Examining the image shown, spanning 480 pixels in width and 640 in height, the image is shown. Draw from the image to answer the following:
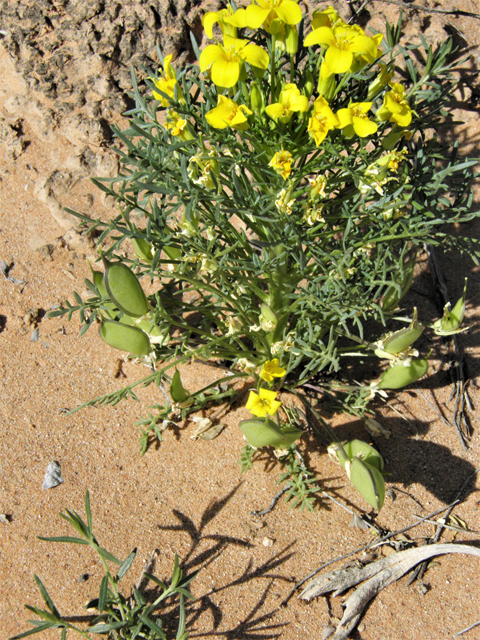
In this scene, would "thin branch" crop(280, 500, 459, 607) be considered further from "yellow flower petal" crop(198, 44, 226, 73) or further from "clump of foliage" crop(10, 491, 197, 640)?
"yellow flower petal" crop(198, 44, 226, 73)

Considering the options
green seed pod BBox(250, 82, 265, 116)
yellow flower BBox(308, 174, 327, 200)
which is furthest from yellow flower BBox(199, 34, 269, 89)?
yellow flower BBox(308, 174, 327, 200)

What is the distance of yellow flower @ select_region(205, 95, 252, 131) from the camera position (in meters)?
1.37

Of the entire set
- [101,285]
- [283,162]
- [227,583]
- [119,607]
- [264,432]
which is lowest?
[227,583]

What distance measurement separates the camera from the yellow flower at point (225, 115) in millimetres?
1366

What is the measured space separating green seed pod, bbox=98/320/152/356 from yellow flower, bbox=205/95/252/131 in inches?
27.7

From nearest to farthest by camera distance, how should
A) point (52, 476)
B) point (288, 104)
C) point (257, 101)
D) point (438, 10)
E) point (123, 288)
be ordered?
point (288, 104)
point (257, 101)
point (123, 288)
point (52, 476)
point (438, 10)

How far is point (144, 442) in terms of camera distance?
2100mm

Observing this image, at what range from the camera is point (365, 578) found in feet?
6.09

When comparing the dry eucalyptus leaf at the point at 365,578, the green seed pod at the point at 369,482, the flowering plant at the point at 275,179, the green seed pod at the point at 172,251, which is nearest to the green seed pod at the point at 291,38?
the flowering plant at the point at 275,179

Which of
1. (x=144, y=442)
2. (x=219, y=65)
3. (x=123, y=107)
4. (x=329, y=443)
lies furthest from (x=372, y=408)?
(x=123, y=107)

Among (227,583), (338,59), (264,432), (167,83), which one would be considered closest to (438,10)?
(338,59)

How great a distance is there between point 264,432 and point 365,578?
0.72m

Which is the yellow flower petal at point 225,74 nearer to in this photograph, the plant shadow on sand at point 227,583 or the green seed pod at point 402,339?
the green seed pod at point 402,339

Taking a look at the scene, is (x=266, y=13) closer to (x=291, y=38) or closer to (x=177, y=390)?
(x=291, y=38)
